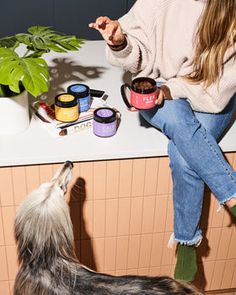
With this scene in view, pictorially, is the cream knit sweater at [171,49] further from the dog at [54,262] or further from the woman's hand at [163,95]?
the dog at [54,262]

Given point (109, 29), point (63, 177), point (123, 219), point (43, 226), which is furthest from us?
point (123, 219)

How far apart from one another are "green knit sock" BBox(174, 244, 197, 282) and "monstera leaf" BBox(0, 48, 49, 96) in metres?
0.66

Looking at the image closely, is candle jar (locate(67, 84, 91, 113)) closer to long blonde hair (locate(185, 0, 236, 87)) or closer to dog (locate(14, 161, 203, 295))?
long blonde hair (locate(185, 0, 236, 87))

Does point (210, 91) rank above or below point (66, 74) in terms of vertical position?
above

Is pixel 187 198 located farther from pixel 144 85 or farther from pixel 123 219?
pixel 144 85

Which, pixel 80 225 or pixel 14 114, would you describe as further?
pixel 80 225

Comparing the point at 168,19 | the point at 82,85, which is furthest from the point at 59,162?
the point at 168,19

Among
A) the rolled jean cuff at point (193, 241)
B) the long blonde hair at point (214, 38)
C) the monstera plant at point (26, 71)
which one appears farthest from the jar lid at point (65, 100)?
the rolled jean cuff at point (193, 241)

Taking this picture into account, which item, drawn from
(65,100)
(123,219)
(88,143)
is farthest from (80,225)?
(65,100)

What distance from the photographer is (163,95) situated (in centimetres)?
162

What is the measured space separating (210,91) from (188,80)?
74mm

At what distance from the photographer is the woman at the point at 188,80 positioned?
5.15 feet

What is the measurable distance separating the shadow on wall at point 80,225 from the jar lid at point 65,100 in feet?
0.73

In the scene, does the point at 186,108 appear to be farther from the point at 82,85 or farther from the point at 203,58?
the point at 82,85
